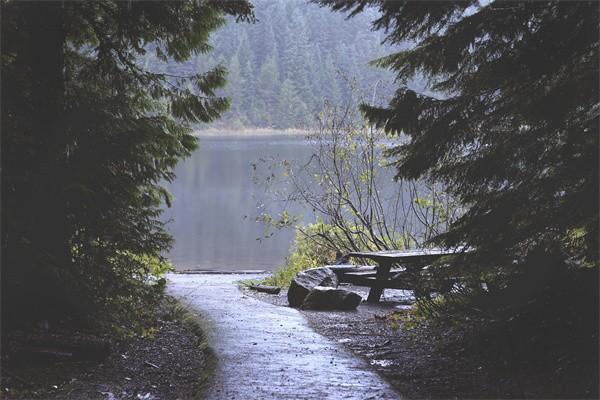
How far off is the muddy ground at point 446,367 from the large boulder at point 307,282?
228 cm

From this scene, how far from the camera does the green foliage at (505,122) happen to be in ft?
13.6

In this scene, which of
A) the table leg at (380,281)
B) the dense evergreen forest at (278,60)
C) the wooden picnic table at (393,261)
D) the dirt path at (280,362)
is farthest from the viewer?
the dense evergreen forest at (278,60)

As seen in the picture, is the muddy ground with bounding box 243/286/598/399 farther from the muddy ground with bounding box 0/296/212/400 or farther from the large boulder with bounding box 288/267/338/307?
the large boulder with bounding box 288/267/338/307

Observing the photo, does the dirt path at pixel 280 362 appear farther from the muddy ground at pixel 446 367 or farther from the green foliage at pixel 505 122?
the green foliage at pixel 505 122

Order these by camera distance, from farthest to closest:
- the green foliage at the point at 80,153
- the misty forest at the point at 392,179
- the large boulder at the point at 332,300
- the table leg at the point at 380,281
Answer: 1. the table leg at the point at 380,281
2. the large boulder at the point at 332,300
3. the green foliage at the point at 80,153
4. the misty forest at the point at 392,179

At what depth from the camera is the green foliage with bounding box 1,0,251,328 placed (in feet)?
16.1

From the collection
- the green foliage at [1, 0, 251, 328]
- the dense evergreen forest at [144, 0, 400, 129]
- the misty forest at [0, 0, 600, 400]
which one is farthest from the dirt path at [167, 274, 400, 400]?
the dense evergreen forest at [144, 0, 400, 129]

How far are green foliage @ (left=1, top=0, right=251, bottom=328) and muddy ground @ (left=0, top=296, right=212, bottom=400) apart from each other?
0.38m

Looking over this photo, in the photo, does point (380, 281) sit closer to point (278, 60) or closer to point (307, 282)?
point (307, 282)

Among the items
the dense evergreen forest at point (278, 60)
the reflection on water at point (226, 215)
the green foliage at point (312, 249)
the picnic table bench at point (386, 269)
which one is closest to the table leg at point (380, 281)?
the picnic table bench at point (386, 269)

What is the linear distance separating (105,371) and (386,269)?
532cm

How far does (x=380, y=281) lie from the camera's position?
9695 millimetres

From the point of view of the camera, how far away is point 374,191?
1504 centimetres

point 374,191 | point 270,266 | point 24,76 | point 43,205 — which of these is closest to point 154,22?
point 24,76
